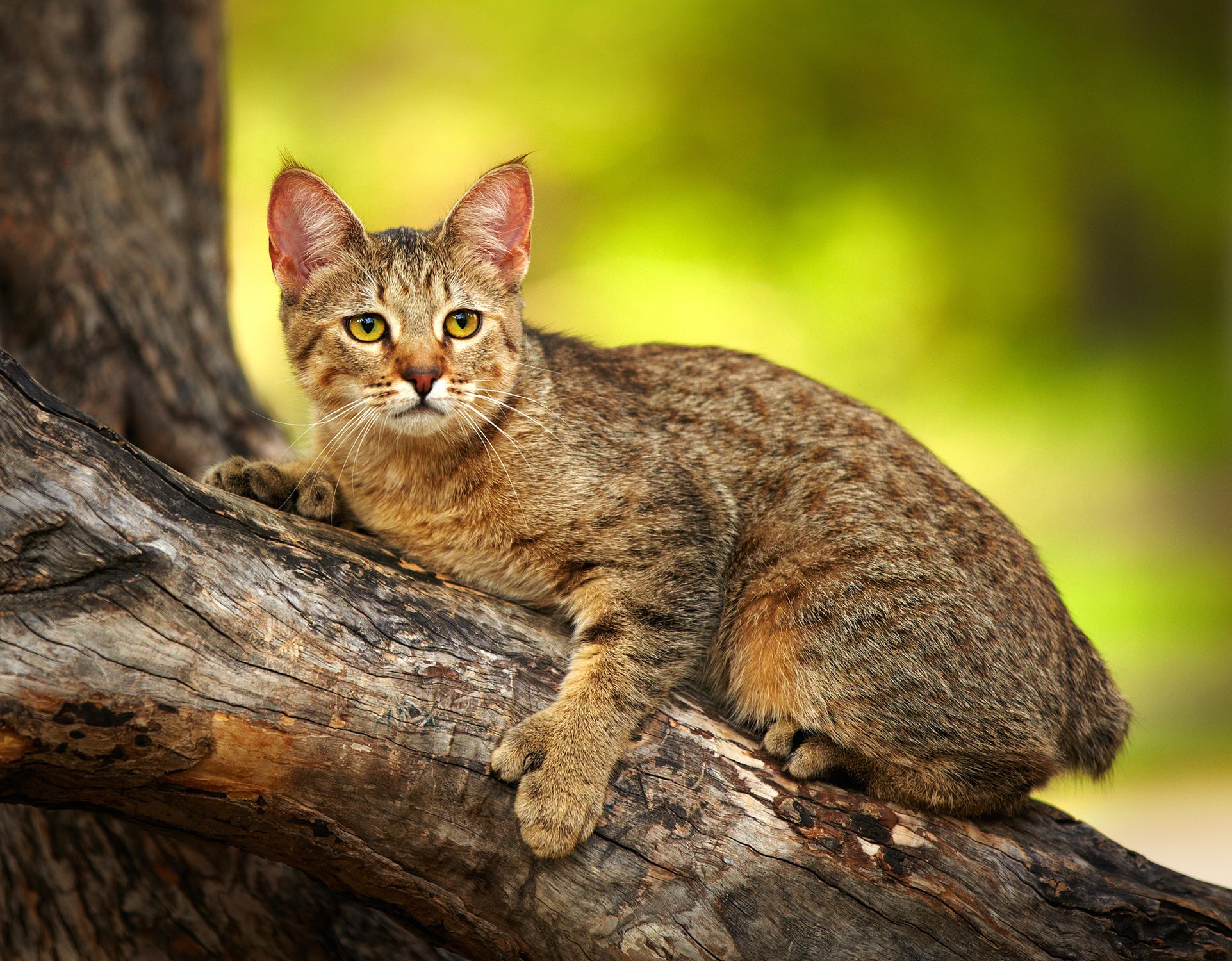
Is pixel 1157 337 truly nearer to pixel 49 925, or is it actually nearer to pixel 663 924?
pixel 663 924

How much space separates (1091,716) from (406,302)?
2.55 meters

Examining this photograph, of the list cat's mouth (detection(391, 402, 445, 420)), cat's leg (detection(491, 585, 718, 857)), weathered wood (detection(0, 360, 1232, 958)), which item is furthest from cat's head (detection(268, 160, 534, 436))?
cat's leg (detection(491, 585, 718, 857))

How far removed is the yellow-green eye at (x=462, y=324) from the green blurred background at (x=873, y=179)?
730 cm

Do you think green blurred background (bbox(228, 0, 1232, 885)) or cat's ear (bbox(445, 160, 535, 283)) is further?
green blurred background (bbox(228, 0, 1232, 885))

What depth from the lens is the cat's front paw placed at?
2670 mm

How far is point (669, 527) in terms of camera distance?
3273 mm

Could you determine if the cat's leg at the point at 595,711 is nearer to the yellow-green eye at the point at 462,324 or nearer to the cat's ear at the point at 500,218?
the yellow-green eye at the point at 462,324

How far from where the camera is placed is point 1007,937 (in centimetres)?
281

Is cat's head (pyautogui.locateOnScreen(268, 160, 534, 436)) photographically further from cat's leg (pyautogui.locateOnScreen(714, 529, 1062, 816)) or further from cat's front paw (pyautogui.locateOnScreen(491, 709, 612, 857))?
cat's leg (pyautogui.locateOnScreen(714, 529, 1062, 816))

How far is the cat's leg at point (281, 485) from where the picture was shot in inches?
127

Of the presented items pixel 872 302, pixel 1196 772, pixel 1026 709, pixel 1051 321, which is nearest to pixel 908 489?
pixel 1026 709

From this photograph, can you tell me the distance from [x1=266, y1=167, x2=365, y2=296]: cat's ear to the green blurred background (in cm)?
722

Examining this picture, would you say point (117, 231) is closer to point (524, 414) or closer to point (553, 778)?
point (524, 414)

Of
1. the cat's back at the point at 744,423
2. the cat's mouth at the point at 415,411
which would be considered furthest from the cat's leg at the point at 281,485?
the cat's back at the point at 744,423
